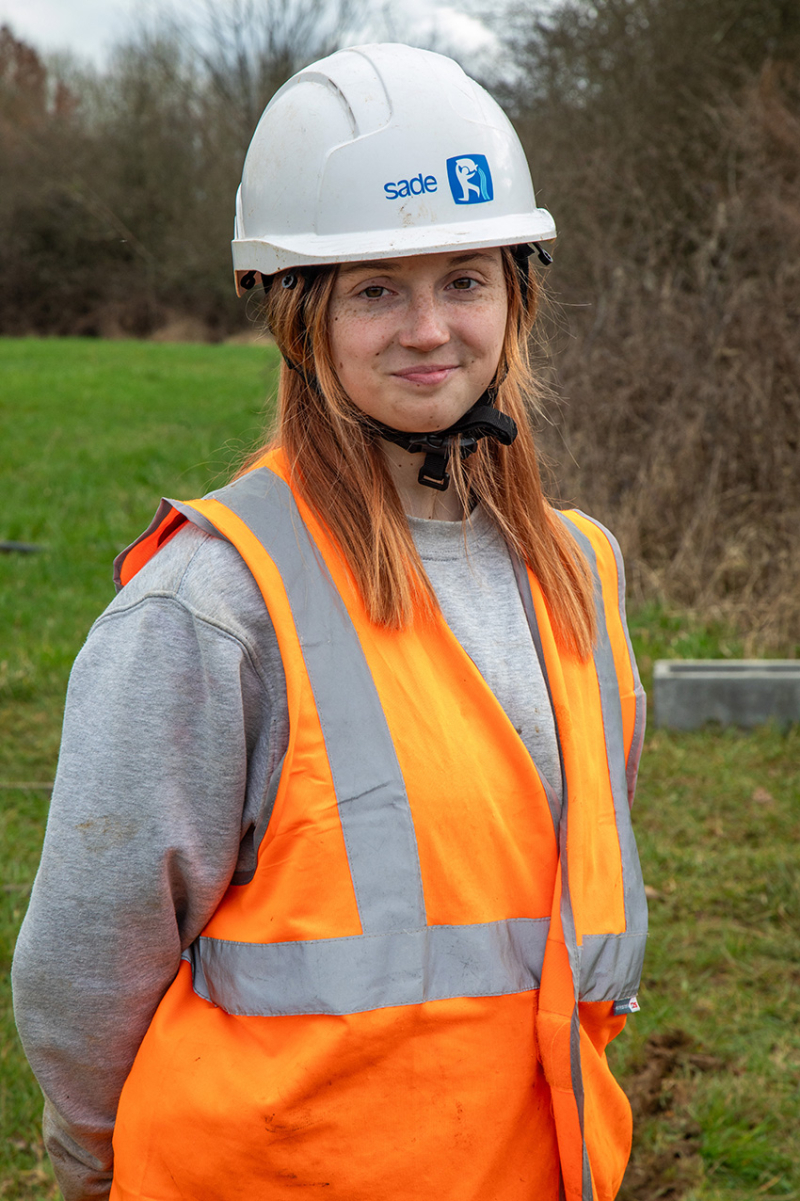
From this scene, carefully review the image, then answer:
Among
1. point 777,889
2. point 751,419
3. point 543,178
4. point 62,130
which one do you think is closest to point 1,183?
point 62,130

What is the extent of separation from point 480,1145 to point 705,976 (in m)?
2.36

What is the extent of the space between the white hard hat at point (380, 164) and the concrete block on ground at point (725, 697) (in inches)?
151

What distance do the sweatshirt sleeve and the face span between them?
36cm

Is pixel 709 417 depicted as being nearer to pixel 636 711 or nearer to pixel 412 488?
pixel 636 711

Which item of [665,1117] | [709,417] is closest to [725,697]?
[709,417]

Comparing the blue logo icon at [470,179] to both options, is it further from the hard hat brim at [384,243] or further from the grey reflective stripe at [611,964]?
the grey reflective stripe at [611,964]

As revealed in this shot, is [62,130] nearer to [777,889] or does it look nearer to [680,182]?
[680,182]

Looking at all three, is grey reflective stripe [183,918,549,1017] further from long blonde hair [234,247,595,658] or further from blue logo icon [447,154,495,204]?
blue logo icon [447,154,495,204]

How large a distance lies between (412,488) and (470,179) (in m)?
0.49

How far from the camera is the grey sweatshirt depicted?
1.39 meters

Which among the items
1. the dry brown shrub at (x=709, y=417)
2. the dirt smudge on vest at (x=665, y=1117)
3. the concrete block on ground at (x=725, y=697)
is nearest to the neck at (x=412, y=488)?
the dirt smudge on vest at (x=665, y=1117)

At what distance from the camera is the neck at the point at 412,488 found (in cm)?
170

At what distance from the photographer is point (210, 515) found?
1471 millimetres

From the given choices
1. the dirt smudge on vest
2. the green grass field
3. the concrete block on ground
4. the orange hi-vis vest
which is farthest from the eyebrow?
the concrete block on ground
